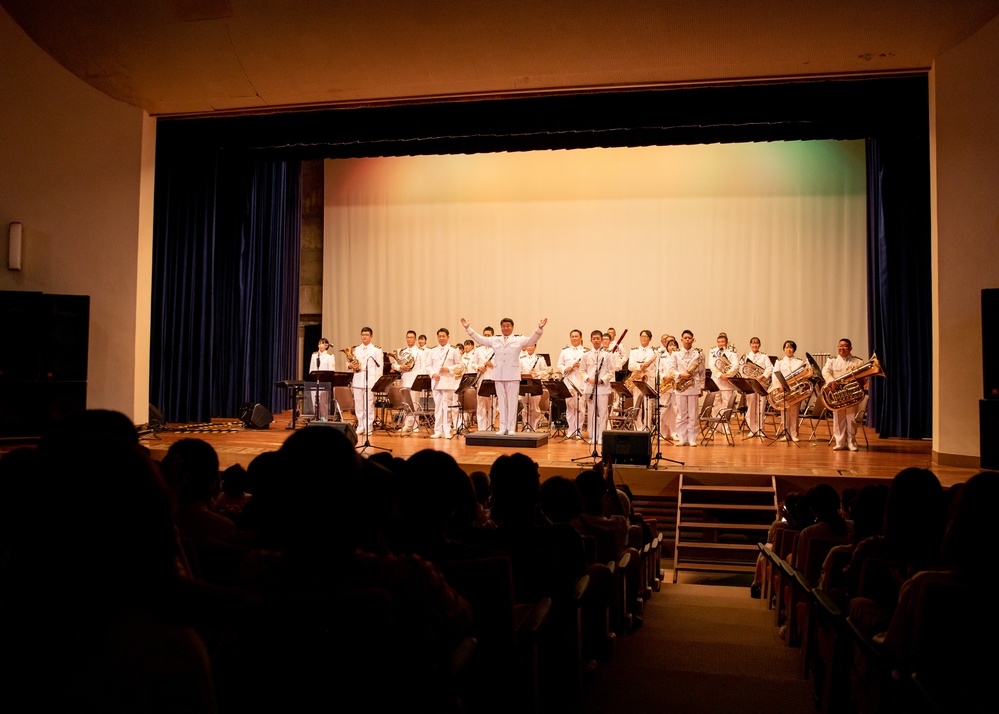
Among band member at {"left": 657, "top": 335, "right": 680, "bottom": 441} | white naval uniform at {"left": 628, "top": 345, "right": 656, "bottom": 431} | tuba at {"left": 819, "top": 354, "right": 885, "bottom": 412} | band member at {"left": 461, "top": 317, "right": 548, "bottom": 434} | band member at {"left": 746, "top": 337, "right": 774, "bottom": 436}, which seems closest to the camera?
tuba at {"left": 819, "top": 354, "right": 885, "bottom": 412}

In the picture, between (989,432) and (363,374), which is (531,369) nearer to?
(363,374)

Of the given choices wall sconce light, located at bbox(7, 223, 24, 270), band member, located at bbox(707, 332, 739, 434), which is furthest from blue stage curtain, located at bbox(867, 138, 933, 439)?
wall sconce light, located at bbox(7, 223, 24, 270)

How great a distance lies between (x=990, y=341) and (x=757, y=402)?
15.7 feet

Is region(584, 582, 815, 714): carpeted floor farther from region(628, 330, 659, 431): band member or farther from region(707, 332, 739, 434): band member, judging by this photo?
region(707, 332, 739, 434): band member

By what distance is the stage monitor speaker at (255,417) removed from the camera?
13.2m

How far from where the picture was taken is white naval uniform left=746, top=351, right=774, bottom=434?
12805 millimetres

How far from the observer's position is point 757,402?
1318 cm

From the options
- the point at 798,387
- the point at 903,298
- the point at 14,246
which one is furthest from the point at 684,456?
the point at 14,246

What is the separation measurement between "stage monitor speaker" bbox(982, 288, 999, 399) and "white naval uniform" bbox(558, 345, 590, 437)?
5268 millimetres

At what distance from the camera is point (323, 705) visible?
1.68 m

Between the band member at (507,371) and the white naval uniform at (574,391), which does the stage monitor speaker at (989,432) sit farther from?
the band member at (507,371)

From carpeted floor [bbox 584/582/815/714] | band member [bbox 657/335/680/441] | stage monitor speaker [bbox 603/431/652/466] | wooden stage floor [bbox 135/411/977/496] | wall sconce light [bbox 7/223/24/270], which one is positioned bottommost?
carpeted floor [bbox 584/582/815/714]

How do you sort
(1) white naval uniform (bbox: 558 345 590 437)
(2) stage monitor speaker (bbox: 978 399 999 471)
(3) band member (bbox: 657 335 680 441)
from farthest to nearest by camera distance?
(1) white naval uniform (bbox: 558 345 590 437), (3) band member (bbox: 657 335 680 441), (2) stage monitor speaker (bbox: 978 399 999 471)

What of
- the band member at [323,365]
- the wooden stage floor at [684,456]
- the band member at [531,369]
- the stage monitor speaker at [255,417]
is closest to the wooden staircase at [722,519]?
the wooden stage floor at [684,456]
